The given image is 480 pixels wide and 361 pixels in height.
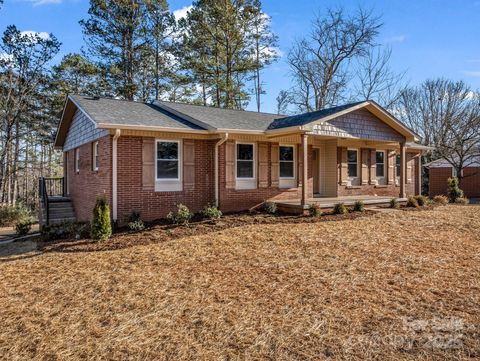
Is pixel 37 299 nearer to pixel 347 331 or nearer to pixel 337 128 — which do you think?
pixel 347 331

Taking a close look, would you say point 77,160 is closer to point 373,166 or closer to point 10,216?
point 10,216

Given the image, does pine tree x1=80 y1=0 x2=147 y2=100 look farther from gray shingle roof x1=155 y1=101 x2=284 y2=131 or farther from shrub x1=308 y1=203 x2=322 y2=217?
shrub x1=308 y1=203 x2=322 y2=217

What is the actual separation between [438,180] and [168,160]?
23.0 metres

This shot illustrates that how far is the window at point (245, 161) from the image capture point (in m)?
12.6

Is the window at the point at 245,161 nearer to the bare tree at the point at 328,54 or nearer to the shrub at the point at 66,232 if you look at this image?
the shrub at the point at 66,232

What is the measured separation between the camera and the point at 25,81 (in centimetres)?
2095

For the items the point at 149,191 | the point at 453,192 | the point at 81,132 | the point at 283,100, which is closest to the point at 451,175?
the point at 453,192

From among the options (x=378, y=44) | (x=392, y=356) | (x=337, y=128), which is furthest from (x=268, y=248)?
(x=378, y=44)

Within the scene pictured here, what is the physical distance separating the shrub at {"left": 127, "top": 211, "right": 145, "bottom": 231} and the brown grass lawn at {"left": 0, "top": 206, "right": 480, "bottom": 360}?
1.61m

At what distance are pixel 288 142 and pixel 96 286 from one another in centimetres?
961

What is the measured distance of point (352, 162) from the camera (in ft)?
53.8

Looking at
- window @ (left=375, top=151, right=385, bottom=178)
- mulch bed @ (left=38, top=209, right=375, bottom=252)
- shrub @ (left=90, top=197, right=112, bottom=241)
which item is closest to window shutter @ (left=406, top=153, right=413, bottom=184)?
window @ (left=375, top=151, right=385, bottom=178)

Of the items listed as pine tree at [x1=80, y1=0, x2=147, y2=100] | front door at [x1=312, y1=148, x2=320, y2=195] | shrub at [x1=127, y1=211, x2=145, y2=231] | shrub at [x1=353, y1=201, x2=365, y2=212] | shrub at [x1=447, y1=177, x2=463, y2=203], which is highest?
pine tree at [x1=80, y1=0, x2=147, y2=100]

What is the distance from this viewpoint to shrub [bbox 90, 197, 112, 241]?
29.8 feet
